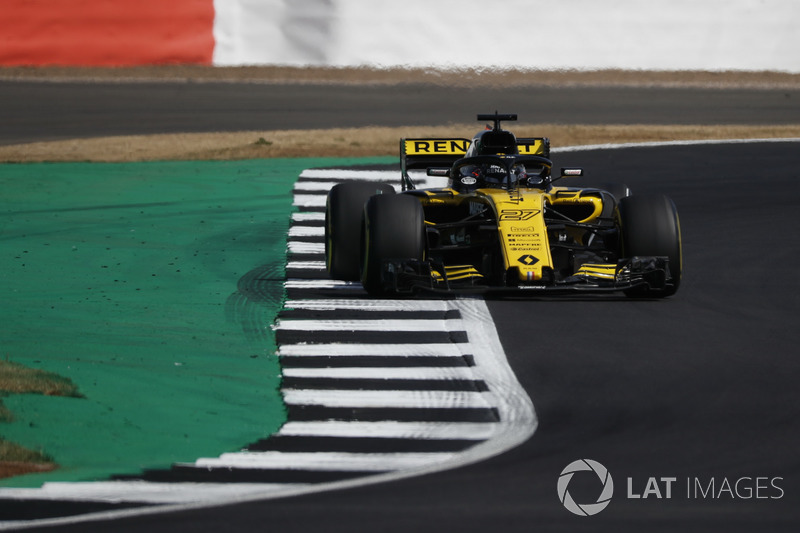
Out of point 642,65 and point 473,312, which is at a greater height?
point 642,65

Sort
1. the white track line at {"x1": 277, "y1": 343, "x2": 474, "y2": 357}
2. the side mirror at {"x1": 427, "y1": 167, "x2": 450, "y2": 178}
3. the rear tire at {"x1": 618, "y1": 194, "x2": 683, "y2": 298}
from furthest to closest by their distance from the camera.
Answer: the side mirror at {"x1": 427, "y1": 167, "x2": 450, "y2": 178} < the rear tire at {"x1": 618, "y1": 194, "x2": 683, "y2": 298} < the white track line at {"x1": 277, "y1": 343, "x2": 474, "y2": 357}

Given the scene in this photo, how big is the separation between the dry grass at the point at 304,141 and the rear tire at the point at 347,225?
869 cm

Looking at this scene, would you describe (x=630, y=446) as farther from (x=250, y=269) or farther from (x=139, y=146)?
(x=139, y=146)

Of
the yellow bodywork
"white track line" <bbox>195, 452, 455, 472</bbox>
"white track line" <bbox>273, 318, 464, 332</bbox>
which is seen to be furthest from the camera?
the yellow bodywork

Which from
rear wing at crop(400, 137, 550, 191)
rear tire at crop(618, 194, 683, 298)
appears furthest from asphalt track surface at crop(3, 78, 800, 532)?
rear wing at crop(400, 137, 550, 191)

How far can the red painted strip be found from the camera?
26234 millimetres

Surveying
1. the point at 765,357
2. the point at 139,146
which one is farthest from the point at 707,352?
the point at 139,146

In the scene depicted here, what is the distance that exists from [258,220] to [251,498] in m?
9.68

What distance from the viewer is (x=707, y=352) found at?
10148 millimetres

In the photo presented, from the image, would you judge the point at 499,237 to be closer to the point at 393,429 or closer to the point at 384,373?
the point at 384,373

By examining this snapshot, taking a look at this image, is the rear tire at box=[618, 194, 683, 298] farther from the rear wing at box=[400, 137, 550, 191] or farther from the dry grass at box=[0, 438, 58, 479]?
the dry grass at box=[0, 438, 58, 479]

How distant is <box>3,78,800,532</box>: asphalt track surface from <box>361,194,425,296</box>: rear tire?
79 cm
